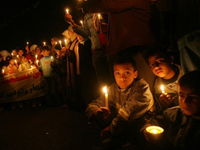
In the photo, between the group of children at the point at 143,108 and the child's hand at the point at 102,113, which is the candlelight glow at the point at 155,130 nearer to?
the group of children at the point at 143,108

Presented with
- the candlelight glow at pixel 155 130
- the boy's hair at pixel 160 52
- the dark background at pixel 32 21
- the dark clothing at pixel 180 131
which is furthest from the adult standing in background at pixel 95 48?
the dark background at pixel 32 21

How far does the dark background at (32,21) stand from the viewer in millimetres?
10906

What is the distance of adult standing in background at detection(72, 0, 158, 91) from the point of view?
2508 mm

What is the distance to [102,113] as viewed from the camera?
2768mm

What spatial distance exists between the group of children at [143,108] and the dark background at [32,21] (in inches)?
→ 306

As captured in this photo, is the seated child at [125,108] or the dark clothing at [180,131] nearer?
the dark clothing at [180,131]

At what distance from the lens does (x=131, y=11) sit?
262 centimetres

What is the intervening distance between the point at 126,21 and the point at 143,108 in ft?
4.71

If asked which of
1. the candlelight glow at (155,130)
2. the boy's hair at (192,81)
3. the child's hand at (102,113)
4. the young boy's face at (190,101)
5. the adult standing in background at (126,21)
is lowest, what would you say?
the candlelight glow at (155,130)

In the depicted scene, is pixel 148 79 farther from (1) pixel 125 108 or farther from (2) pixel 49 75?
(2) pixel 49 75

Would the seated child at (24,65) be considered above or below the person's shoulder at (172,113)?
above

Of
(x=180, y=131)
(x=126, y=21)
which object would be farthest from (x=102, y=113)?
(x=126, y=21)

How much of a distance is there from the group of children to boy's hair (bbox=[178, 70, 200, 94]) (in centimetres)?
4

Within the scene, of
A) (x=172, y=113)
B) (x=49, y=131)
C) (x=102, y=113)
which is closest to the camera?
(x=172, y=113)
